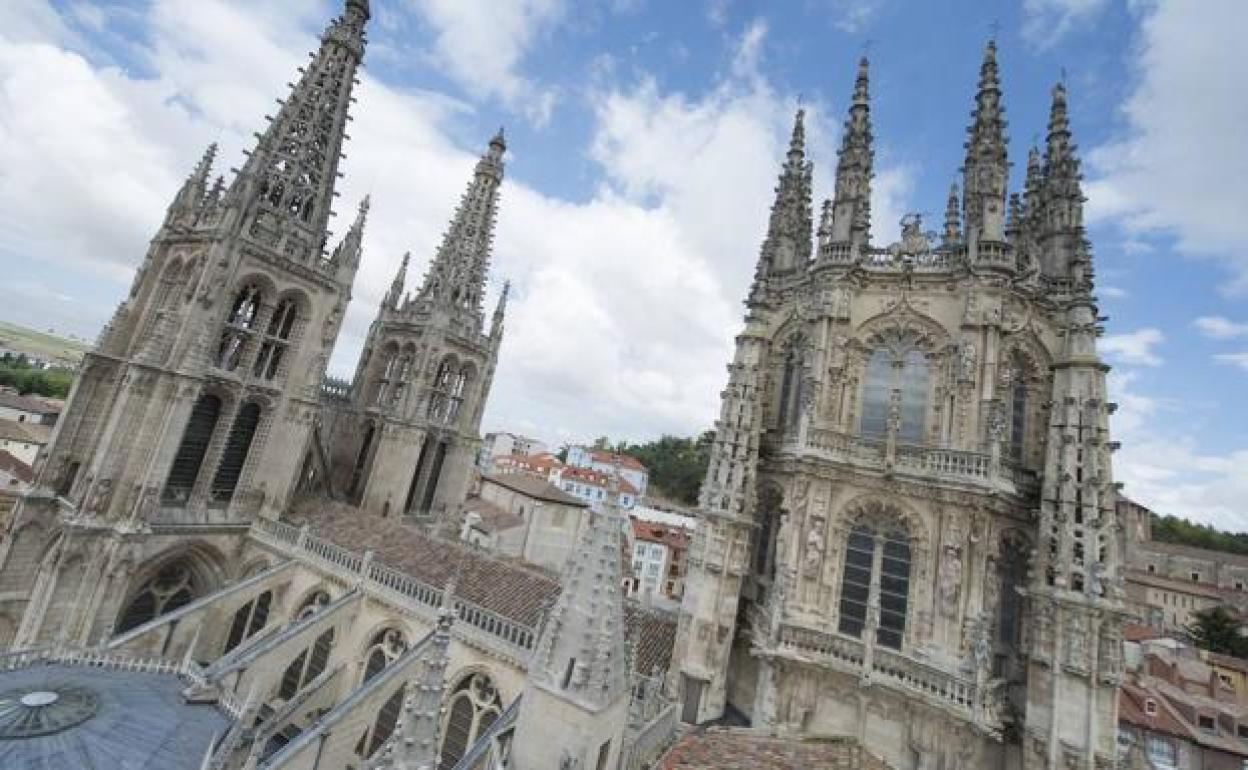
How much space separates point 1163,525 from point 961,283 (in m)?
118

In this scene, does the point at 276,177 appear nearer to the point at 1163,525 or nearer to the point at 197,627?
the point at 197,627

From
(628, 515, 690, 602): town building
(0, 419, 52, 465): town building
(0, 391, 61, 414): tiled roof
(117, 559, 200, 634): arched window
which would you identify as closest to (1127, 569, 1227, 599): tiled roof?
(628, 515, 690, 602): town building

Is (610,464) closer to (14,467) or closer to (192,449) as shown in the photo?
(14,467)

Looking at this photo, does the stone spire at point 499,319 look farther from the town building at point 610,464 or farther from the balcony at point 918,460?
the town building at point 610,464

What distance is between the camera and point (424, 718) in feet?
23.6

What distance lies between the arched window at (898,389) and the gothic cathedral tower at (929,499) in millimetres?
62

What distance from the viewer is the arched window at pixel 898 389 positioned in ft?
53.1

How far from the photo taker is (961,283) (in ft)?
51.9

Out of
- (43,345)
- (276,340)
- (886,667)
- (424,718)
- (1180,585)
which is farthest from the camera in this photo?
(43,345)

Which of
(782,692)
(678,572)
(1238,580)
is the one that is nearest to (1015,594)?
(782,692)

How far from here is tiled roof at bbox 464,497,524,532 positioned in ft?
135

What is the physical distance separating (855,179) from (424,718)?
18.7 metres

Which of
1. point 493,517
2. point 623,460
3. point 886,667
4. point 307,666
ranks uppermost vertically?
point 623,460

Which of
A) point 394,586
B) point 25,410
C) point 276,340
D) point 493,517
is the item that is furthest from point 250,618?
point 25,410
